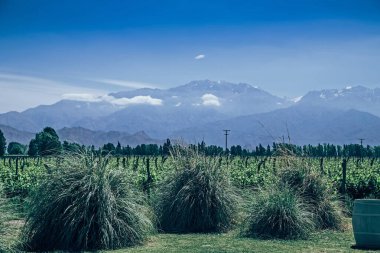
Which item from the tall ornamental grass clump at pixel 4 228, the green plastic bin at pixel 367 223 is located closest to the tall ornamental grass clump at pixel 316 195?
the green plastic bin at pixel 367 223

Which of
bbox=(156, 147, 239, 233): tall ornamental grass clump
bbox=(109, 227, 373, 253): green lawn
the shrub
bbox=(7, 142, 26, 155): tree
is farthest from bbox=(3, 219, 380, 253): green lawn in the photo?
bbox=(7, 142, 26, 155): tree

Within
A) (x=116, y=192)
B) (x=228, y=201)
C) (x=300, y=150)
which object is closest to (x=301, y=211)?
(x=228, y=201)

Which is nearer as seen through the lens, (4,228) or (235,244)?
(4,228)

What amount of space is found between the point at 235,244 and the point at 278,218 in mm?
1456

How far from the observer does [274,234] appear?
12.1m

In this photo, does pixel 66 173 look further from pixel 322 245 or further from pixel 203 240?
pixel 322 245

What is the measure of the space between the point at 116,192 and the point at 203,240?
220 cm

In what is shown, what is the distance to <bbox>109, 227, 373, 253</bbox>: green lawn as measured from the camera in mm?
10633

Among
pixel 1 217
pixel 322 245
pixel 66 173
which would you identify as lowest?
pixel 322 245

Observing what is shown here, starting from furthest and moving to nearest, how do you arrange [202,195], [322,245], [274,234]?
[202,195] → [274,234] → [322,245]

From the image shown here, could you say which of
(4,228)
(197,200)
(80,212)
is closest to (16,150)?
(197,200)

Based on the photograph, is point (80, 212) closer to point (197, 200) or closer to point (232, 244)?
point (232, 244)

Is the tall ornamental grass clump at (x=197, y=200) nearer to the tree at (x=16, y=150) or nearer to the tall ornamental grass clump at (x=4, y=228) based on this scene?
the tall ornamental grass clump at (x=4, y=228)

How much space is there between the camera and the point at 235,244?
36.7ft
